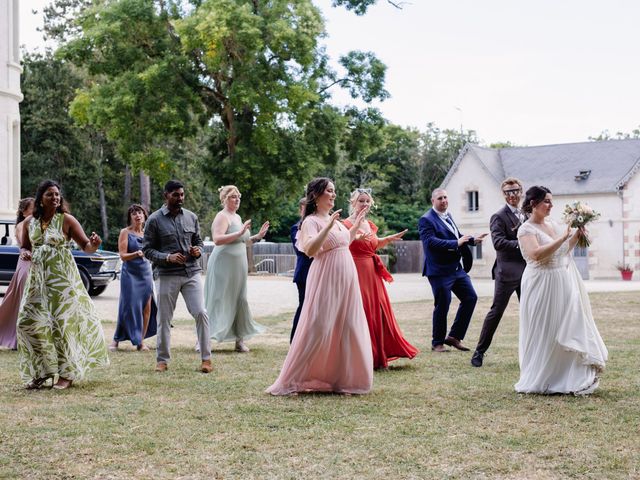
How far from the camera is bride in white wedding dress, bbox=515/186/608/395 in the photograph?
25.2 feet

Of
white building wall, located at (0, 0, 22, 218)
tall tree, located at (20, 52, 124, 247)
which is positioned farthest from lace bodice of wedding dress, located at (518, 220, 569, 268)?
tall tree, located at (20, 52, 124, 247)

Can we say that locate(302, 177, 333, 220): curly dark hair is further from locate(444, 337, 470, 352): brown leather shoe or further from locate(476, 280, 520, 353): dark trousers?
locate(444, 337, 470, 352): brown leather shoe

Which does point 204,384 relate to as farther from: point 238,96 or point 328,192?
point 238,96

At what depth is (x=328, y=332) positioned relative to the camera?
26.0 feet

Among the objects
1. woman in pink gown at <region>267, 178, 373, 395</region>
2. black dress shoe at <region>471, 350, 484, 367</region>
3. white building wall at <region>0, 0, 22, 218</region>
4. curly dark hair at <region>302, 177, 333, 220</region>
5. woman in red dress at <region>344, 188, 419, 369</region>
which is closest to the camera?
woman in pink gown at <region>267, 178, 373, 395</region>

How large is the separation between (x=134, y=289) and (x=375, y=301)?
395 cm

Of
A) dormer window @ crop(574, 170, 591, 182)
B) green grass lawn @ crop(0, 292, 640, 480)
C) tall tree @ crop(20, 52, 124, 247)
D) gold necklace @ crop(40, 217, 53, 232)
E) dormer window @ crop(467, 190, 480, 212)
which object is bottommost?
green grass lawn @ crop(0, 292, 640, 480)

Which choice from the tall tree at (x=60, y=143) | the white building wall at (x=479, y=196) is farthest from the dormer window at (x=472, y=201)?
the tall tree at (x=60, y=143)

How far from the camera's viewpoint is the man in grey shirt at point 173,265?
9.38 metres

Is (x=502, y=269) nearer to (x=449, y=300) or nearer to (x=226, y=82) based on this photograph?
(x=449, y=300)

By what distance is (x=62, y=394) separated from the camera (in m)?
7.95

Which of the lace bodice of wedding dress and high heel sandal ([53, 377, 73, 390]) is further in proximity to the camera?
high heel sandal ([53, 377, 73, 390])

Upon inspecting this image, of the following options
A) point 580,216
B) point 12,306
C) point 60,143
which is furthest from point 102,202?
point 580,216

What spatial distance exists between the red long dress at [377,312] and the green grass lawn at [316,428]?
0.21m
